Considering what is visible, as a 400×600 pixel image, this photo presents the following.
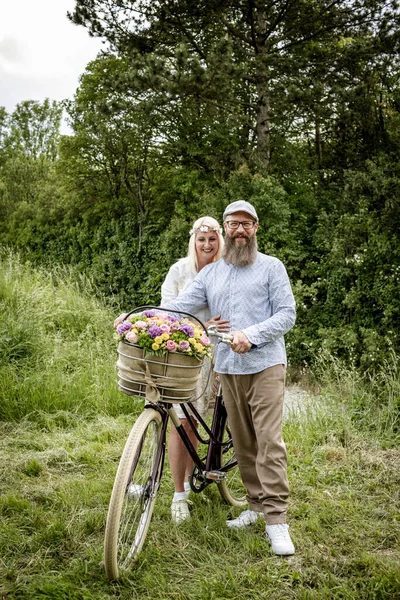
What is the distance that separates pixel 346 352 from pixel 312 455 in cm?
296

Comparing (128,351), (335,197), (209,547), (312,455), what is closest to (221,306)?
(128,351)

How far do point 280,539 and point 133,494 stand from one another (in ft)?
2.84

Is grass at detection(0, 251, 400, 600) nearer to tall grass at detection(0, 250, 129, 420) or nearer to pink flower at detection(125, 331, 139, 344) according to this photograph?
tall grass at detection(0, 250, 129, 420)

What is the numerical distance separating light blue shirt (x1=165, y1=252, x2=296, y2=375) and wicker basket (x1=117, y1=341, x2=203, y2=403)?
1.23ft

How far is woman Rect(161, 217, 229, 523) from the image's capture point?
3623mm

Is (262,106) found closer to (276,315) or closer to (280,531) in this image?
(276,315)

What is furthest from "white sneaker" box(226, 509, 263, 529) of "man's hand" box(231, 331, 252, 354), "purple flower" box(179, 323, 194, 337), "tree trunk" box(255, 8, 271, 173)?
"tree trunk" box(255, 8, 271, 173)

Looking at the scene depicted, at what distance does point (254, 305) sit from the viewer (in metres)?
3.31

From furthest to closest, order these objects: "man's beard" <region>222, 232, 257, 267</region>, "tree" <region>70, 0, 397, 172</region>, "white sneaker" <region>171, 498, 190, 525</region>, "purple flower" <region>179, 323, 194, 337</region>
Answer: "tree" <region>70, 0, 397, 172</region> → "white sneaker" <region>171, 498, 190, 525</region> → "man's beard" <region>222, 232, 257, 267</region> → "purple flower" <region>179, 323, 194, 337</region>

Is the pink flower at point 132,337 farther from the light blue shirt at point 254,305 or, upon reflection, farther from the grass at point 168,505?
the grass at point 168,505

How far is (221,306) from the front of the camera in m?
3.42

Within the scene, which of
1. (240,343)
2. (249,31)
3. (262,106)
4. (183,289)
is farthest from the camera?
(249,31)

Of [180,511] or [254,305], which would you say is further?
[180,511]

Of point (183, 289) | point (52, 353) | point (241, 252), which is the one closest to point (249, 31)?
point (52, 353)
